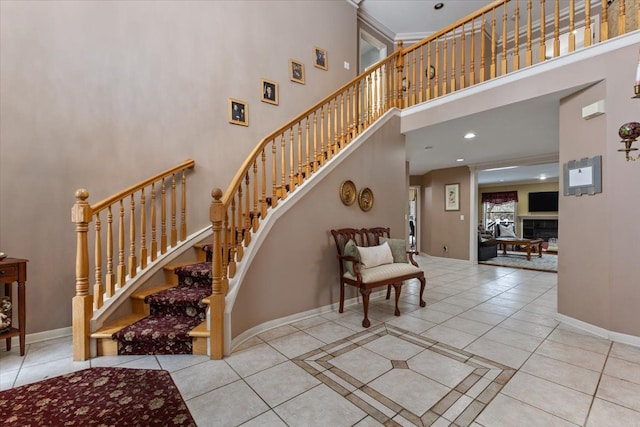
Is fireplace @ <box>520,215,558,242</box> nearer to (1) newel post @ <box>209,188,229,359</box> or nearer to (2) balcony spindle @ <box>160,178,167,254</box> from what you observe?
(1) newel post @ <box>209,188,229,359</box>

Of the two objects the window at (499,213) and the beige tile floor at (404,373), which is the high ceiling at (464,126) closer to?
the beige tile floor at (404,373)

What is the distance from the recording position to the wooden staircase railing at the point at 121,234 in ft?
7.32

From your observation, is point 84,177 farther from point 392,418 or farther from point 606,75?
point 606,75

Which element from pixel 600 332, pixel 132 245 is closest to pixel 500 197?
pixel 600 332

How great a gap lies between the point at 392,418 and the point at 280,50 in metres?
4.56

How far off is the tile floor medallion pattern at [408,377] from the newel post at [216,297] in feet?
2.18

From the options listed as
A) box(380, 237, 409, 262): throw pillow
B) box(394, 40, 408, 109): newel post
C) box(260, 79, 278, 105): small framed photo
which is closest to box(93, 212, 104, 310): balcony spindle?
box(260, 79, 278, 105): small framed photo

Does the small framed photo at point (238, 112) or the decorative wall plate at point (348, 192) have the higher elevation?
the small framed photo at point (238, 112)

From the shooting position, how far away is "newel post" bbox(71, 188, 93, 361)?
7.22 feet

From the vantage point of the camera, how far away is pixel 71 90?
8.77 ft

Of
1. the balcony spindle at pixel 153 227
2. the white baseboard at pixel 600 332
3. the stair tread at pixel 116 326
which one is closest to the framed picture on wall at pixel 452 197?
the white baseboard at pixel 600 332

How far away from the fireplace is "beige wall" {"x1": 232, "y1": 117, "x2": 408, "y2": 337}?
1020 centimetres

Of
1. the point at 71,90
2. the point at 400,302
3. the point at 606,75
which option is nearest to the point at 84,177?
the point at 71,90

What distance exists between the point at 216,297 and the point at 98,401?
2.93ft
